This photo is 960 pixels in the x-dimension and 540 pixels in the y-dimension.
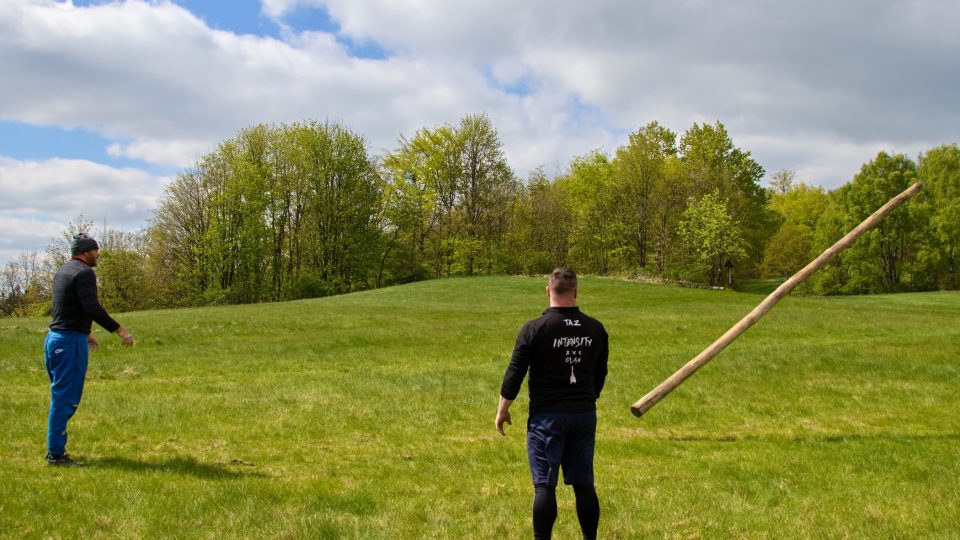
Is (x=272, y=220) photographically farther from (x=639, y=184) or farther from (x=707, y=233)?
(x=707, y=233)

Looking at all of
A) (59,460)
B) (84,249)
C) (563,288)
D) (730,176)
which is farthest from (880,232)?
(59,460)

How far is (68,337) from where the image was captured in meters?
8.29

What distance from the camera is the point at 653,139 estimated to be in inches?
2689

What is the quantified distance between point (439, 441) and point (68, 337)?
5801 millimetres

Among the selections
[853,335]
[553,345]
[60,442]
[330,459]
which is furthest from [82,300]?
[853,335]

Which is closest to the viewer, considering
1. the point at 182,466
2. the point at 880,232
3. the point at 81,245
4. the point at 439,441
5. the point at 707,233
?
the point at 81,245

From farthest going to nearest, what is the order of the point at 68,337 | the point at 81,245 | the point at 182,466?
the point at 182,466, the point at 81,245, the point at 68,337

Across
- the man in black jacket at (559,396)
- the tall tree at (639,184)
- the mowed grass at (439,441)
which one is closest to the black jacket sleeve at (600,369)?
the man in black jacket at (559,396)

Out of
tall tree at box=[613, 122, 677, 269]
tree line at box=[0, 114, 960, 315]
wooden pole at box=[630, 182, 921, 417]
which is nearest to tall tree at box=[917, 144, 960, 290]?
tree line at box=[0, 114, 960, 315]

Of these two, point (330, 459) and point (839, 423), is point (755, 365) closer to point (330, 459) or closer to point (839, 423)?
point (839, 423)

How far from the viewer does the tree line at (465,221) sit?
6281 cm

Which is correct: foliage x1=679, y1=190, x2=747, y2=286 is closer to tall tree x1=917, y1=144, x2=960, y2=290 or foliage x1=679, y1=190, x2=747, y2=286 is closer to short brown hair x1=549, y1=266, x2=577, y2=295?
tall tree x1=917, y1=144, x2=960, y2=290

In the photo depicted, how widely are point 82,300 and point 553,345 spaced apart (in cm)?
614

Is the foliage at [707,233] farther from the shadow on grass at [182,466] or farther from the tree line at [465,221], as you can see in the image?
the shadow on grass at [182,466]
